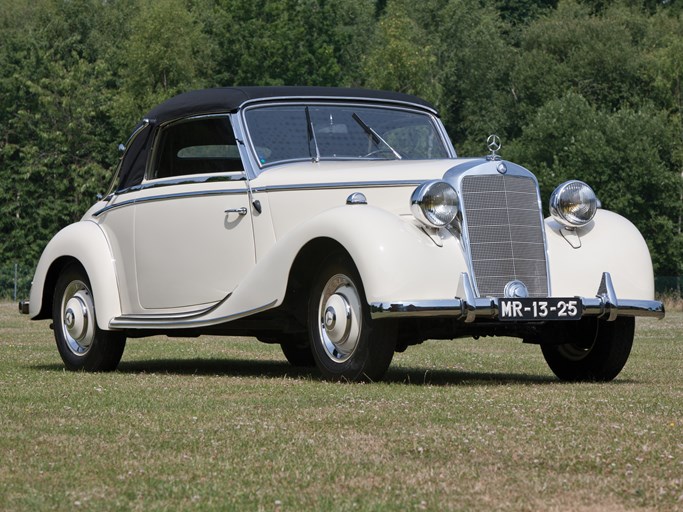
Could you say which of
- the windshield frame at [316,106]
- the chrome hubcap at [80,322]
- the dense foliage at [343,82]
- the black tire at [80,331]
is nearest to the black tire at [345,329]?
the windshield frame at [316,106]

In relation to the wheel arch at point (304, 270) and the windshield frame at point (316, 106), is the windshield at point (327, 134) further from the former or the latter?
the wheel arch at point (304, 270)

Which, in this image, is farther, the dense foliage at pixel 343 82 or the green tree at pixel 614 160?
the dense foliage at pixel 343 82

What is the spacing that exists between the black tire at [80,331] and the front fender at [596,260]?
12.8 feet

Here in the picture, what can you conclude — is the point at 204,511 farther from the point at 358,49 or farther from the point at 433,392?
the point at 358,49

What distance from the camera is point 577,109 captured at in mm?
60438

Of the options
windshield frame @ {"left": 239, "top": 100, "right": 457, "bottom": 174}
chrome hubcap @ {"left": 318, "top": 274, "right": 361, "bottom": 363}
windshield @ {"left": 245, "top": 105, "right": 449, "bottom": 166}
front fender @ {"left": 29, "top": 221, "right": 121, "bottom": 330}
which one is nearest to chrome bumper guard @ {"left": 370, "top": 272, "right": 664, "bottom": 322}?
chrome hubcap @ {"left": 318, "top": 274, "right": 361, "bottom": 363}

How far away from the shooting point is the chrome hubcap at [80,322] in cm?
1142

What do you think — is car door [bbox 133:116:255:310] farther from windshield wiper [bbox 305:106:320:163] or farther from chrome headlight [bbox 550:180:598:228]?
chrome headlight [bbox 550:180:598:228]

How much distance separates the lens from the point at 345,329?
9.26 meters

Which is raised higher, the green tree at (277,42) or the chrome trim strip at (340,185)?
the green tree at (277,42)

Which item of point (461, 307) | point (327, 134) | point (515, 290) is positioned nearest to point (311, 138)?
point (327, 134)

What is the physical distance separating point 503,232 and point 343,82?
65093mm

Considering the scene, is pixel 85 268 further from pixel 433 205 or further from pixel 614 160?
pixel 614 160

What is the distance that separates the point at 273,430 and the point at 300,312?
3.15 meters
